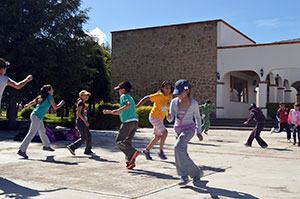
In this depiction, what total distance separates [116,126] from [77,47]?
509 cm

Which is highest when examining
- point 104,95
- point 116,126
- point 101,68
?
point 101,68

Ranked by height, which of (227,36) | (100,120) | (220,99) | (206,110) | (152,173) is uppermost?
(227,36)

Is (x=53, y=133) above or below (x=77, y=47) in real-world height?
below

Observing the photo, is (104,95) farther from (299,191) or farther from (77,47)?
(299,191)

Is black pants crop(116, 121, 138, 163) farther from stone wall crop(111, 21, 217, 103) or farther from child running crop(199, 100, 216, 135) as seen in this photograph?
stone wall crop(111, 21, 217, 103)

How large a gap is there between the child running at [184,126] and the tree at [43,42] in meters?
11.2

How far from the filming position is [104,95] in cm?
2734

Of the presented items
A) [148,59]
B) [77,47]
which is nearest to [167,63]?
[148,59]

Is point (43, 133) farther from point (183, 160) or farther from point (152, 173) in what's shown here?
point (183, 160)

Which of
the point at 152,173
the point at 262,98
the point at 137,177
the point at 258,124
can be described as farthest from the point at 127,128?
the point at 262,98

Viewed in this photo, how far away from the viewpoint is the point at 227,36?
25609 mm

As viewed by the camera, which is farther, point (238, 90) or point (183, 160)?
point (238, 90)

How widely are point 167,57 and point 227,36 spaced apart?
4.29 metres

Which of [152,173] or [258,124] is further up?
[258,124]
